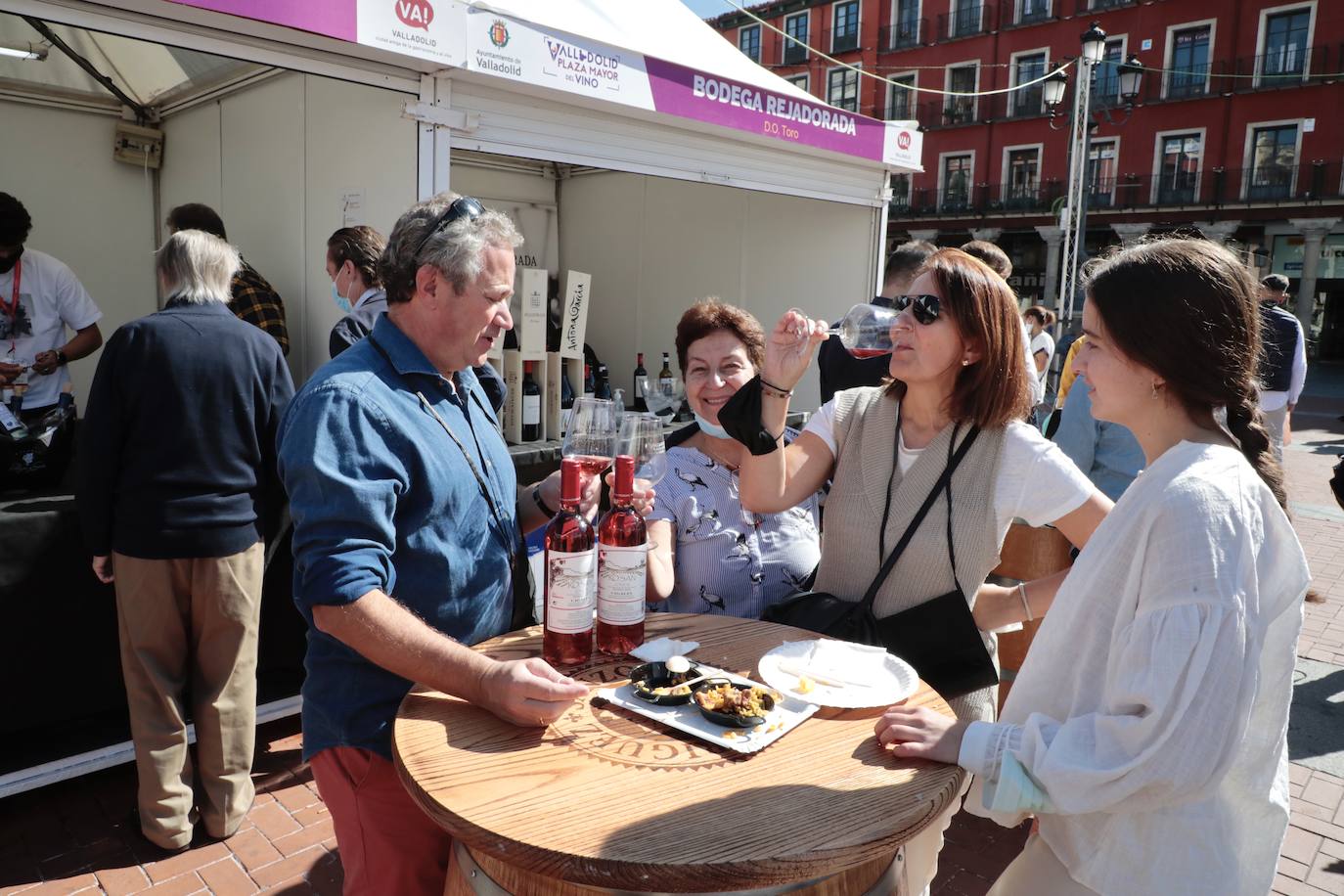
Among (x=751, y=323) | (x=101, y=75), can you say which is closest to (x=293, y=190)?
(x=101, y=75)

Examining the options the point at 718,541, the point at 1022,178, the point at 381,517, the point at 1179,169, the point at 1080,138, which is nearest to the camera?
the point at 381,517

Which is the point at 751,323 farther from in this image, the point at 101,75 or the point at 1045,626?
the point at 101,75

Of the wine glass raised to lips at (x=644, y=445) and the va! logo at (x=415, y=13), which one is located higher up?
the va! logo at (x=415, y=13)

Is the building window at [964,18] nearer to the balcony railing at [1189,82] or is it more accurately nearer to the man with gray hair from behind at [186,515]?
the balcony railing at [1189,82]

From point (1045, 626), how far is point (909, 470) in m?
0.59

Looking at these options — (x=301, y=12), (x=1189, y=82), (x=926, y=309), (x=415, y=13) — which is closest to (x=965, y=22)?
(x=1189, y=82)

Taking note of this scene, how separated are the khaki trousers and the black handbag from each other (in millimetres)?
1912

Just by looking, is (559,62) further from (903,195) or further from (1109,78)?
(903,195)

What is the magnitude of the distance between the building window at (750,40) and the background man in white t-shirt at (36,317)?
35.8m

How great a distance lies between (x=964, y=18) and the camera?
31.2 m

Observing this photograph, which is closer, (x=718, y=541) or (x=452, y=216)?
(x=452, y=216)

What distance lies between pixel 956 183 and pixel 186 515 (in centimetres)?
3382

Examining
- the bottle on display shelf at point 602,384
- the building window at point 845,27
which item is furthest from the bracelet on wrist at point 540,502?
the building window at point 845,27

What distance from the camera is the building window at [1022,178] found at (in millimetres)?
30266
